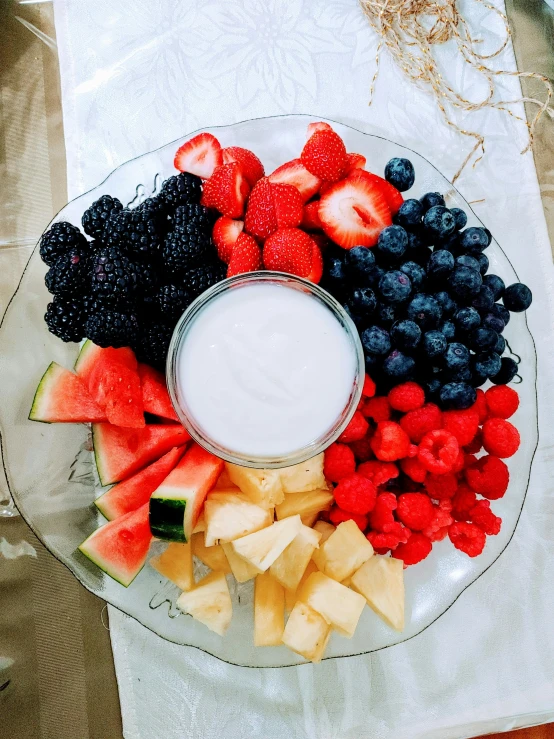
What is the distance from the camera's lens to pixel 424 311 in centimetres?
103

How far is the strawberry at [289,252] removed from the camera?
105 centimetres

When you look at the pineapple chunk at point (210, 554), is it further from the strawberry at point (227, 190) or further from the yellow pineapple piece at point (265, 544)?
the strawberry at point (227, 190)

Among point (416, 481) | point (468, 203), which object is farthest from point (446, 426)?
point (468, 203)

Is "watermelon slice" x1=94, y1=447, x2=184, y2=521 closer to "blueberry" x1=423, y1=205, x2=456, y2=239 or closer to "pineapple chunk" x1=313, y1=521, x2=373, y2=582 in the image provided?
"pineapple chunk" x1=313, y1=521, x2=373, y2=582

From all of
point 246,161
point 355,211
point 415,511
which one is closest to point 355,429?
point 415,511

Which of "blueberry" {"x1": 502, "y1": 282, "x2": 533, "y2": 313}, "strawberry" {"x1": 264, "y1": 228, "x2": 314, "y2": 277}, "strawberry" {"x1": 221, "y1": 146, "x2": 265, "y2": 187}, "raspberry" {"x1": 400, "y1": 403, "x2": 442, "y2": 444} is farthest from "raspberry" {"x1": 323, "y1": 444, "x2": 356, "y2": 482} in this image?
"strawberry" {"x1": 221, "y1": 146, "x2": 265, "y2": 187}

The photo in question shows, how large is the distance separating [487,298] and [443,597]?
59cm

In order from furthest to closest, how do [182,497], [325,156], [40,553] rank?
[40,553], [325,156], [182,497]

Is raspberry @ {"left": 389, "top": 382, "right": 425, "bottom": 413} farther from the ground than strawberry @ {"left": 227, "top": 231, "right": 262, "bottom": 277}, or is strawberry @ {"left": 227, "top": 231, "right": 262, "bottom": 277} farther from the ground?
strawberry @ {"left": 227, "top": 231, "right": 262, "bottom": 277}

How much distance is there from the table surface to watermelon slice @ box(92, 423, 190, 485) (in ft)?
1.09

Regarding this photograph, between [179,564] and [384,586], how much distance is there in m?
0.37

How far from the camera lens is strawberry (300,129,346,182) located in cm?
107

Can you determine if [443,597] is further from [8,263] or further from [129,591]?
[8,263]

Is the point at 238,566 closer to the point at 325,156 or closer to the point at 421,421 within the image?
the point at 421,421
